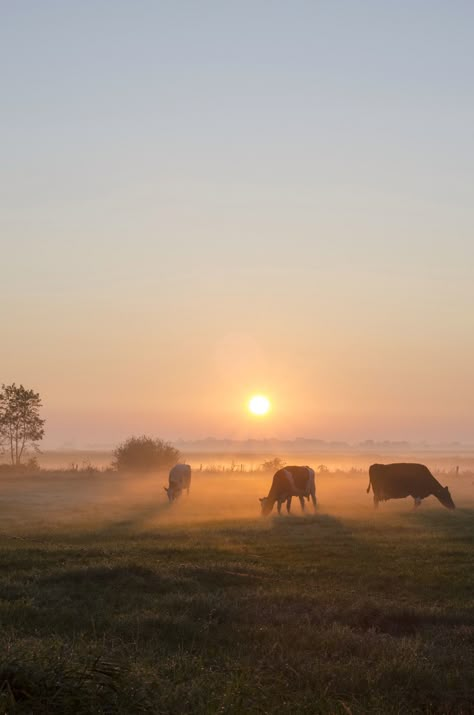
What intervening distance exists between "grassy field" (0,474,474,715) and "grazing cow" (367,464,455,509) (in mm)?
10277

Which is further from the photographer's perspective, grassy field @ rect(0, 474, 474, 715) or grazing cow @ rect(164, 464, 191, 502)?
grazing cow @ rect(164, 464, 191, 502)

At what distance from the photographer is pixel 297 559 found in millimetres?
18609

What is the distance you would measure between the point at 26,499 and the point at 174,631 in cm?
3466

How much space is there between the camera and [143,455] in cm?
6844

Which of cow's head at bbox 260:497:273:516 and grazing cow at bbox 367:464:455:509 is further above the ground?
grazing cow at bbox 367:464:455:509

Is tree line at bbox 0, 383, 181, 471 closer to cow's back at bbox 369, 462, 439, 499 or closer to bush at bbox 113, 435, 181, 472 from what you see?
bush at bbox 113, 435, 181, 472

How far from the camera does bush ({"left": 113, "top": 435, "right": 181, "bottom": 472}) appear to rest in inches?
2689

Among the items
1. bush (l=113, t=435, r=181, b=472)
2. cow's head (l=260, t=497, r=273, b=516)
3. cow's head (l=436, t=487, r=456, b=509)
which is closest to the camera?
cow's head (l=260, t=497, r=273, b=516)

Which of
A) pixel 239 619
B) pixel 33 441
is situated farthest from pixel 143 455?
pixel 239 619

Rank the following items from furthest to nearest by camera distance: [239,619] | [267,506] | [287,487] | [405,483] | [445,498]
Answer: [405,483], [445,498], [287,487], [267,506], [239,619]

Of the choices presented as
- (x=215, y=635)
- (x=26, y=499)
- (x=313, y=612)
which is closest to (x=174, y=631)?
(x=215, y=635)

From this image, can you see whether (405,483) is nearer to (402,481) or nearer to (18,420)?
(402,481)

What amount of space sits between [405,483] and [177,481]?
45.9 ft

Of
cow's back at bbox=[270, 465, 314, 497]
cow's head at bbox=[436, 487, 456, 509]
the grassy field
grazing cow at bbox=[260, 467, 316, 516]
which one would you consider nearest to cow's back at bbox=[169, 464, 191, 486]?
grazing cow at bbox=[260, 467, 316, 516]
